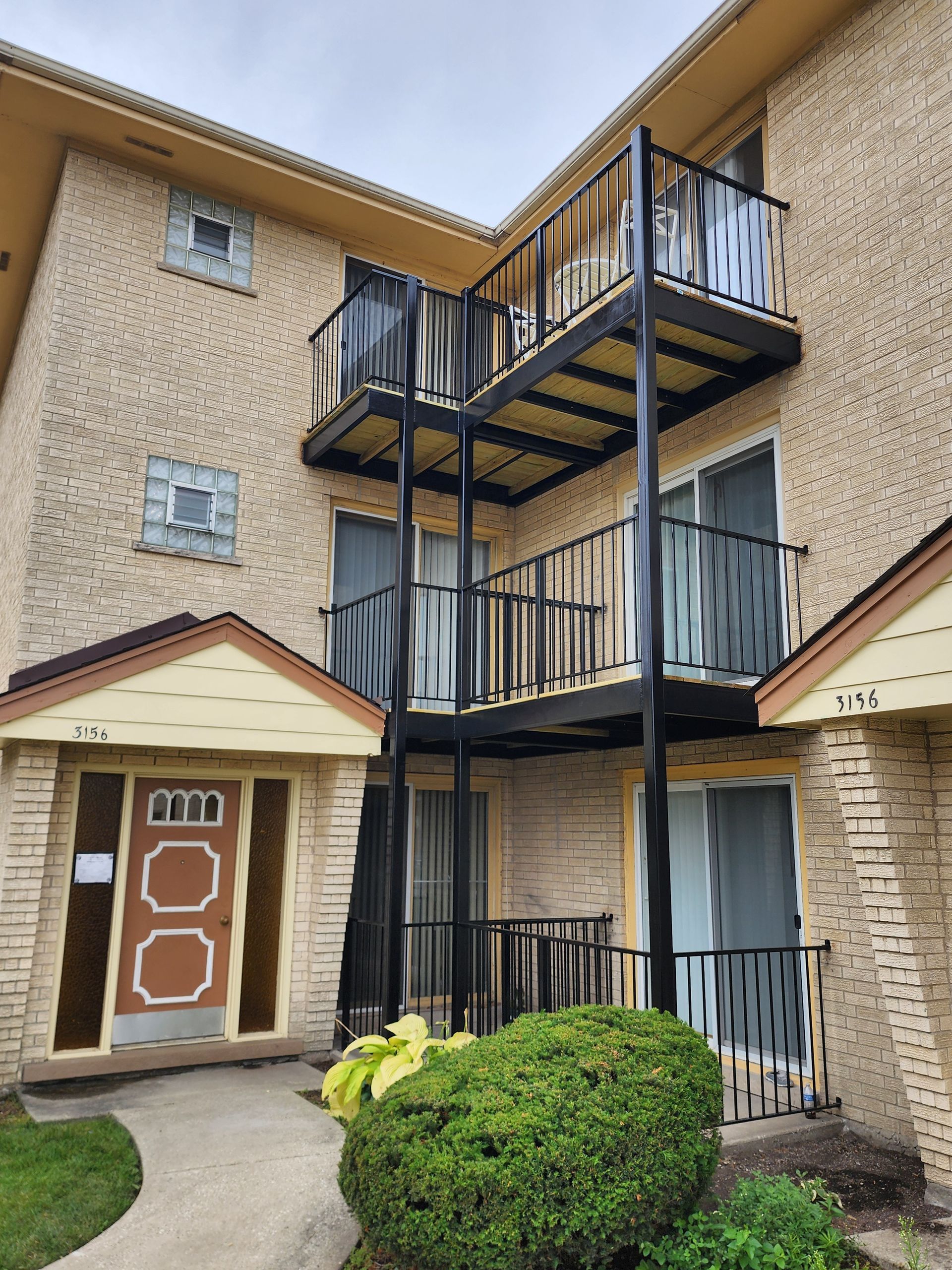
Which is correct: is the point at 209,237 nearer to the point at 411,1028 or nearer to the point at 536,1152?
the point at 411,1028

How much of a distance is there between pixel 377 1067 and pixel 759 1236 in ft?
7.24

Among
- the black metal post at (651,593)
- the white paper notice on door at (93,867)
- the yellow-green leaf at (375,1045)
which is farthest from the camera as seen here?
the white paper notice on door at (93,867)

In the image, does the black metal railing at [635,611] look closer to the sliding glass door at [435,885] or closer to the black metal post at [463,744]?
the black metal post at [463,744]

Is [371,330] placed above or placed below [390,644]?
above

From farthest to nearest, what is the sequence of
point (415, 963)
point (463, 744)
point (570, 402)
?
point (415, 963), point (570, 402), point (463, 744)

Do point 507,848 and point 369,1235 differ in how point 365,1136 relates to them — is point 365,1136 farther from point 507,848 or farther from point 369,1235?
point 507,848

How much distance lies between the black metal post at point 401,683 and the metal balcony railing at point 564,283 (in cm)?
38

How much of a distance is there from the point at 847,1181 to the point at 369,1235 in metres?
2.84

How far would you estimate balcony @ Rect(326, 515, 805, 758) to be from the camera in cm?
681

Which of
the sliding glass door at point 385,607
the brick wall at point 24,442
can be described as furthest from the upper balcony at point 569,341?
the brick wall at point 24,442

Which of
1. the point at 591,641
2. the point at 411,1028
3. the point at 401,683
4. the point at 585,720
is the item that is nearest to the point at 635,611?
the point at 591,641

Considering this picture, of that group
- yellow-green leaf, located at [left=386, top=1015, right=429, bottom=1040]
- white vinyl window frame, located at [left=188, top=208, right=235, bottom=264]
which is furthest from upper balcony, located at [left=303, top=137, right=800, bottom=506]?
yellow-green leaf, located at [left=386, top=1015, right=429, bottom=1040]

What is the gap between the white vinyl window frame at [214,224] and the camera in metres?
9.60

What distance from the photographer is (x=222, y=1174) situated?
5.10m
